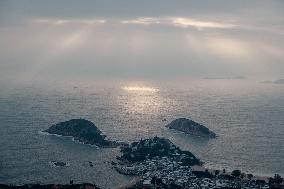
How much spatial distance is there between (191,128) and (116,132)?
54.6 feet

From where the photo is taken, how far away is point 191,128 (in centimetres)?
10444

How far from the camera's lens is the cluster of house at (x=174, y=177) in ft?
220

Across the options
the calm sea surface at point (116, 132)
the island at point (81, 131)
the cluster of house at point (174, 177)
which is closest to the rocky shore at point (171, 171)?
the cluster of house at point (174, 177)

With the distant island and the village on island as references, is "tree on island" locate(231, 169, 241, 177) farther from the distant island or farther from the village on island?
the distant island

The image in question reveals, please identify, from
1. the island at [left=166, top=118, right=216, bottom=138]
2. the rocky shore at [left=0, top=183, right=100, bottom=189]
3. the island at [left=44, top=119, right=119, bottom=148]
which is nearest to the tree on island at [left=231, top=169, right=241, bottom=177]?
the rocky shore at [left=0, top=183, right=100, bottom=189]

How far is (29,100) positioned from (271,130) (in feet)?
251

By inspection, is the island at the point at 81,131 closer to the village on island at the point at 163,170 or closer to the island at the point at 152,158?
the village on island at the point at 163,170

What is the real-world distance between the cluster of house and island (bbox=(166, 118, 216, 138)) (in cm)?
2461

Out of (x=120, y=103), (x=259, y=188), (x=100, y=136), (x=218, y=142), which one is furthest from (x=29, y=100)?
(x=259, y=188)

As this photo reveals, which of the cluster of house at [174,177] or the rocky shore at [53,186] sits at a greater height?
the cluster of house at [174,177]

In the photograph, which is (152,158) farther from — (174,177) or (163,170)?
(174,177)

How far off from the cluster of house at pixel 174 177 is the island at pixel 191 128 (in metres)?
24.6

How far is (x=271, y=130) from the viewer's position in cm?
10956

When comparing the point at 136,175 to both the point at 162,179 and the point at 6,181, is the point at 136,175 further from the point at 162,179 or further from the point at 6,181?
the point at 6,181
